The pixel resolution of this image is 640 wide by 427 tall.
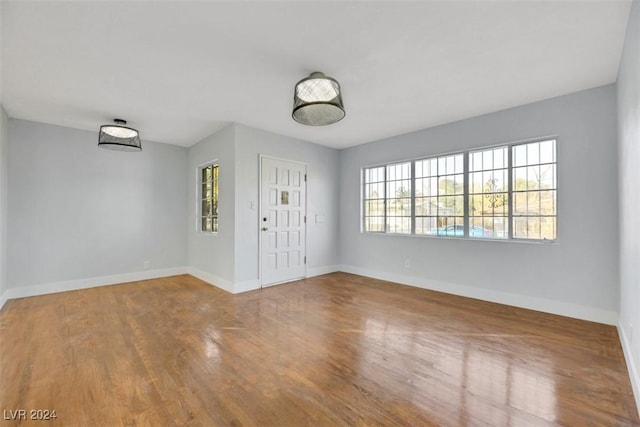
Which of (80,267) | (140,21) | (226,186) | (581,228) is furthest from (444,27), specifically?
(80,267)

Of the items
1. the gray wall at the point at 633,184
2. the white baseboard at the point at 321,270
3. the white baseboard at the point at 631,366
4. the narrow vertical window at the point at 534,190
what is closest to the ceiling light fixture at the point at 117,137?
the white baseboard at the point at 321,270

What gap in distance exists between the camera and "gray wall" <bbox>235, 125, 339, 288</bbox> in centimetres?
448

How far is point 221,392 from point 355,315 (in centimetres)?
188

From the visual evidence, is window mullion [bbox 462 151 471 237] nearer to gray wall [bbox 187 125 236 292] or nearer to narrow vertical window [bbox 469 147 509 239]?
narrow vertical window [bbox 469 147 509 239]

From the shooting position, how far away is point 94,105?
3641 mm

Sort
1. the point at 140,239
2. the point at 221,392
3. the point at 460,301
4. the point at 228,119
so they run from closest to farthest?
1. the point at 221,392
2. the point at 460,301
3. the point at 228,119
4. the point at 140,239

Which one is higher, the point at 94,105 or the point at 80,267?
the point at 94,105

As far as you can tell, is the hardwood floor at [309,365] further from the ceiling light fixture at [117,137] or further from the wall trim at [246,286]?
the ceiling light fixture at [117,137]

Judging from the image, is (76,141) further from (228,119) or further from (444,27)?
(444,27)

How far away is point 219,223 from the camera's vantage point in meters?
4.82

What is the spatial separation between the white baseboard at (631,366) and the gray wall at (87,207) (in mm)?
6463

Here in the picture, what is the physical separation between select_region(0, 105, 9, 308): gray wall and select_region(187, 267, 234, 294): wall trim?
2577 millimetres

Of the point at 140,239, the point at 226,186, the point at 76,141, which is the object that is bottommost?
the point at 140,239

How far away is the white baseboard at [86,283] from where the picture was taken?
4156 millimetres
